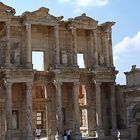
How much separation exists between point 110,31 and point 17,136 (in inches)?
447

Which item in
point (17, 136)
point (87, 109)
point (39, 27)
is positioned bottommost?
point (17, 136)

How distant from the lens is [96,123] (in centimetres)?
3047

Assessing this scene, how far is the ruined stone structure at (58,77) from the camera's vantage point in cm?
2742

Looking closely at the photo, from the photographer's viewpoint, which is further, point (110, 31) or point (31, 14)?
point (110, 31)

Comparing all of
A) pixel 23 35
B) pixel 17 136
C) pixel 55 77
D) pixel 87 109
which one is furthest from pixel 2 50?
pixel 87 109

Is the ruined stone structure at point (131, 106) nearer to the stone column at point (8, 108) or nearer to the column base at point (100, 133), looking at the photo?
the column base at point (100, 133)

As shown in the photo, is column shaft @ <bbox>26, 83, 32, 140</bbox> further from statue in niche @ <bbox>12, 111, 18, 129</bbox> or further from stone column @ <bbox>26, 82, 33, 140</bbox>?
statue in niche @ <bbox>12, 111, 18, 129</bbox>

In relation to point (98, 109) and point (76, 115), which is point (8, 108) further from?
point (98, 109)

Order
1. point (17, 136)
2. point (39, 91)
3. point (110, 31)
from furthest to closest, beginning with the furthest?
point (39, 91)
point (110, 31)
point (17, 136)

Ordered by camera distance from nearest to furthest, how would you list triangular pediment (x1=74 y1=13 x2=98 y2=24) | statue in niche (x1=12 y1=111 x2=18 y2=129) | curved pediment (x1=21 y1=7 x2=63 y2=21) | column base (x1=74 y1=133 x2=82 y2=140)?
statue in niche (x1=12 y1=111 x2=18 y2=129) → curved pediment (x1=21 y1=7 x2=63 y2=21) → column base (x1=74 y1=133 x2=82 y2=140) → triangular pediment (x1=74 y1=13 x2=98 y2=24)

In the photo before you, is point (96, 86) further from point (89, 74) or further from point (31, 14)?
point (31, 14)

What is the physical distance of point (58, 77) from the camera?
28375mm

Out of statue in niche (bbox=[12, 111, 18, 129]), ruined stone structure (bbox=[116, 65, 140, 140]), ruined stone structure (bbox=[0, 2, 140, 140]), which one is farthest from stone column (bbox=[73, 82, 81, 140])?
statue in niche (bbox=[12, 111, 18, 129])

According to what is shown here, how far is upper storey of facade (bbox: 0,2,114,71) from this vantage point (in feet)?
91.7
